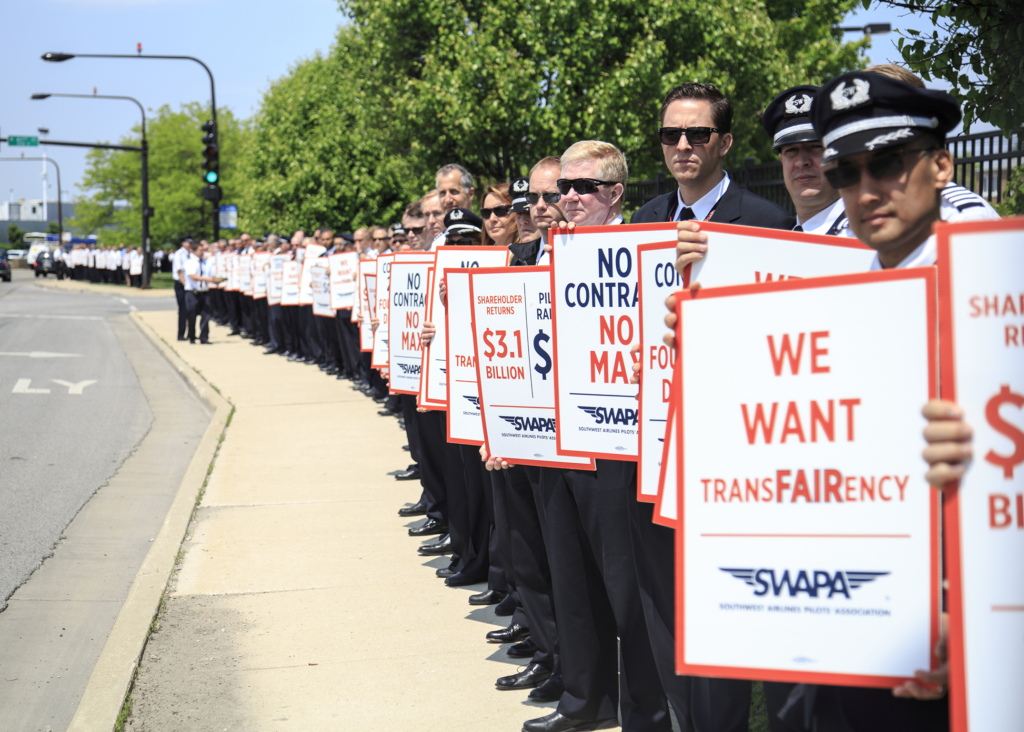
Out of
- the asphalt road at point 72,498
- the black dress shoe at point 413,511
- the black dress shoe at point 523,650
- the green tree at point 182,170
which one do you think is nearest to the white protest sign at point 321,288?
the asphalt road at point 72,498

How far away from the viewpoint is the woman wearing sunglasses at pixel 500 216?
609 centimetres

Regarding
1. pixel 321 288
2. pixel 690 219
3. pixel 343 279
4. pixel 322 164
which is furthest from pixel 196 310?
pixel 690 219

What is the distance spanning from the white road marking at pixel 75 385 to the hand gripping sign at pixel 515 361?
12485mm

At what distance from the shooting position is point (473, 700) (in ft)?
15.3

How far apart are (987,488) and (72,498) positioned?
8601 millimetres

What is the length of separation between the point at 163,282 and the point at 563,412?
64412 millimetres

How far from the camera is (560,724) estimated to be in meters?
4.25

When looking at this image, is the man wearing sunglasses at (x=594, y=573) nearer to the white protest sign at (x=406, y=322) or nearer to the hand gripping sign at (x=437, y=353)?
the hand gripping sign at (x=437, y=353)

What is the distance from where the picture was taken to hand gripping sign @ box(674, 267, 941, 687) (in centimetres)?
Result: 211

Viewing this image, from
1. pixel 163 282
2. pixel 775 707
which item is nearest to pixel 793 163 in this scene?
pixel 775 707

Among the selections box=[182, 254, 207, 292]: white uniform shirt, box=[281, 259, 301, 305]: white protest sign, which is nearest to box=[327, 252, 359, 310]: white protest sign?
box=[281, 259, 301, 305]: white protest sign

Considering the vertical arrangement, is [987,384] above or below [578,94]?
below

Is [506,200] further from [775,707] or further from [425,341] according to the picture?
[775,707]

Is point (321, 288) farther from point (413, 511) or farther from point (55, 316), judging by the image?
point (55, 316)
